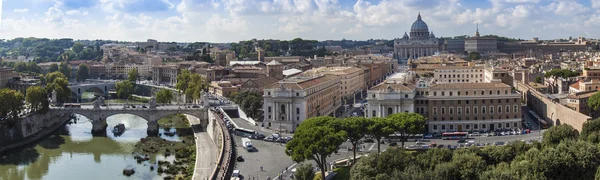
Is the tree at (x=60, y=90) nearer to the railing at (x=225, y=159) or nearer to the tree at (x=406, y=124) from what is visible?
the railing at (x=225, y=159)

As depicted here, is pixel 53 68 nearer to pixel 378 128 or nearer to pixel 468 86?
pixel 468 86

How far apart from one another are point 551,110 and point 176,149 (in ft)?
51.3

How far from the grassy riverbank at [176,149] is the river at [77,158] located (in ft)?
1.31

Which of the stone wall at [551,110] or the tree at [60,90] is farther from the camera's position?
the tree at [60,90]

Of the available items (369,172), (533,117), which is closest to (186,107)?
(533,117)

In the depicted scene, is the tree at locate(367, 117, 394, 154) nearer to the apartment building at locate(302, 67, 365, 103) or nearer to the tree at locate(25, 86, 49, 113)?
the apartment building at locate(302, 67, 365, 103)

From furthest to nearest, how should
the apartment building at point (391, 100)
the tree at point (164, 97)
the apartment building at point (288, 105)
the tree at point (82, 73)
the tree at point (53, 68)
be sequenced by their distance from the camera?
the tree at point (53, 68)
the tree at point (82, 73)
the tree at point (164, 97)
the apartment building at point (288, 105)
the apartment building at point (391, 100)

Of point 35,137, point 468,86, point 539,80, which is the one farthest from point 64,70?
point 468,86

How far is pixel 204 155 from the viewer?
24250 mm

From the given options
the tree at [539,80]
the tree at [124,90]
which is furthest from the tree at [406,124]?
the tree at [124,90]

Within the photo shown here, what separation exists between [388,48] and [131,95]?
3050 inches

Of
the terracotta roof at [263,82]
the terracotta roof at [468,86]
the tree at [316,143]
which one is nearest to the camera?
the tree at [316,143]

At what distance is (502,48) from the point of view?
3691 inches

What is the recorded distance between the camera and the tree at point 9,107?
93.1ft
